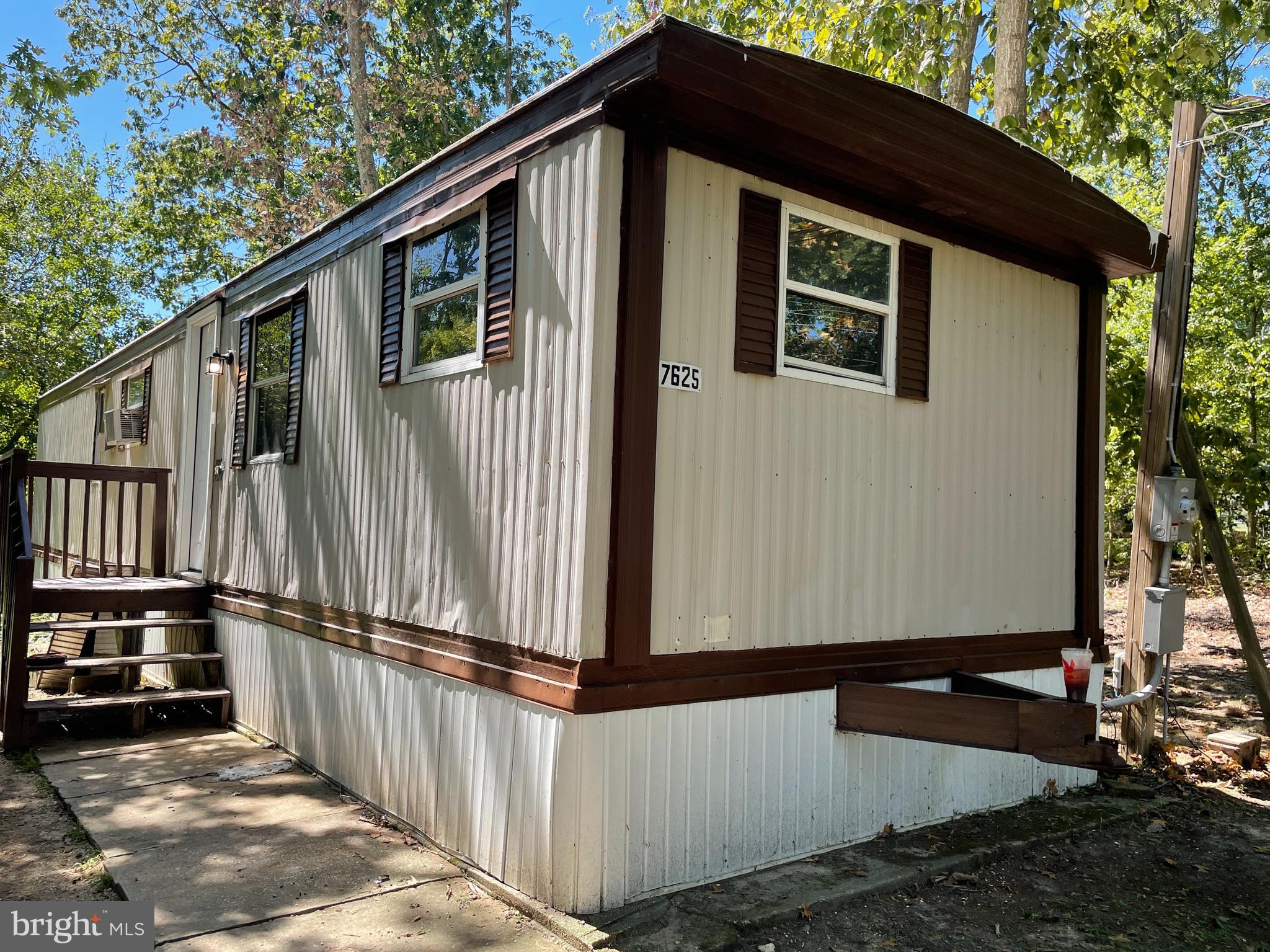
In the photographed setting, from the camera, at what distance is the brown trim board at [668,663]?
3.52m

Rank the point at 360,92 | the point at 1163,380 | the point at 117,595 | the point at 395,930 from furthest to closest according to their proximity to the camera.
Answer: the point at 360,92, the point at 117,595, the point at 1163,380, the point at 395,930

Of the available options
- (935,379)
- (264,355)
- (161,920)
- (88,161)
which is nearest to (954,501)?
(935,379)

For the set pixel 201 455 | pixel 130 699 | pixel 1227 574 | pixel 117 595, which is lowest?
pixel 130 699

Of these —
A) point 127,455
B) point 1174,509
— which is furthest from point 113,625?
point 1174,509

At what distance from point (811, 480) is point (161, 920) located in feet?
10.1

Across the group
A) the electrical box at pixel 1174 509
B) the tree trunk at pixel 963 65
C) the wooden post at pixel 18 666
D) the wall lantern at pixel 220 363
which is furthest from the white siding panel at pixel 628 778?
the tree trunk at pixel 963 65

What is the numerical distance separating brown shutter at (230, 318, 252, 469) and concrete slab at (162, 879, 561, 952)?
421 cm

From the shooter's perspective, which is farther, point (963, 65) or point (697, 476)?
point (963, 65)

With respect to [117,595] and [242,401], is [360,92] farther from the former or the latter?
[117,595]

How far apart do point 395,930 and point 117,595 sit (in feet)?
15.1

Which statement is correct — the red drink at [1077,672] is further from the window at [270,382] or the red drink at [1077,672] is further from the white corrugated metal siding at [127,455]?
the white corrugated metal siding at [127,455]

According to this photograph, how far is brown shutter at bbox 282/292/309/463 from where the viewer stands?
6.07 metres

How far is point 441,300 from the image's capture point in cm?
458

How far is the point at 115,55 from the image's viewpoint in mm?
17766
